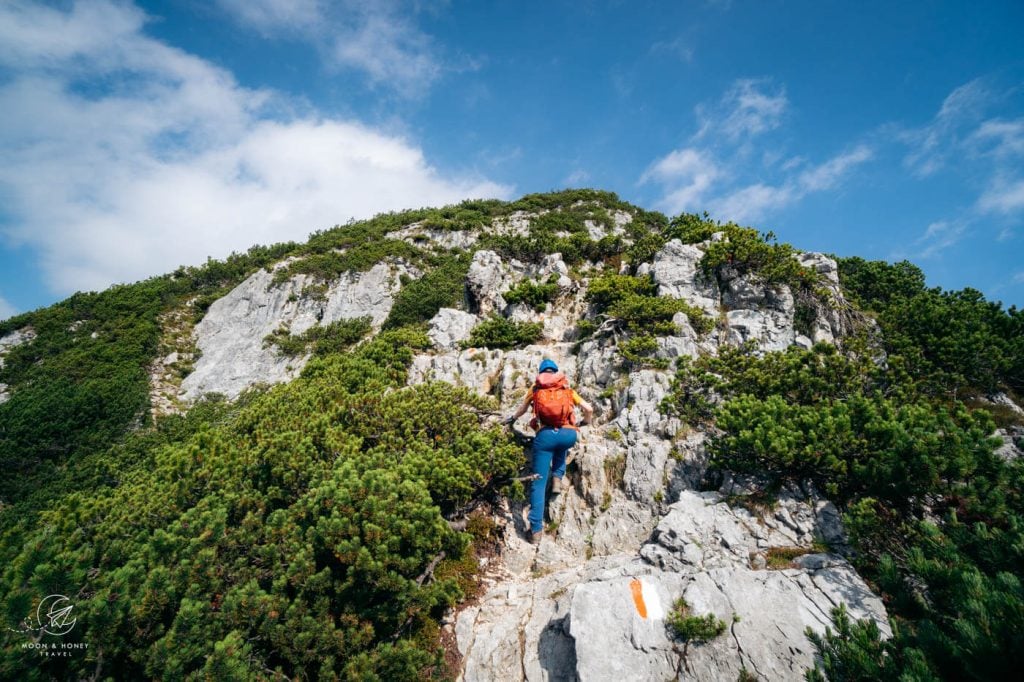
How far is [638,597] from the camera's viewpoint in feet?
18.9

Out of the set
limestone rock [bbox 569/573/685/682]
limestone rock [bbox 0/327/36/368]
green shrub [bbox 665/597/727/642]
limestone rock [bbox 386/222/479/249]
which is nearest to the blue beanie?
limestone rock [bbox 569/573/685/682]

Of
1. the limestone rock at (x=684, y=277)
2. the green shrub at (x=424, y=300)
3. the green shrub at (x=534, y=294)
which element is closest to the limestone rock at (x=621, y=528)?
the limestone rock at (x=684, y=277)

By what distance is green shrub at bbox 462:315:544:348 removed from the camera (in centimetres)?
1395

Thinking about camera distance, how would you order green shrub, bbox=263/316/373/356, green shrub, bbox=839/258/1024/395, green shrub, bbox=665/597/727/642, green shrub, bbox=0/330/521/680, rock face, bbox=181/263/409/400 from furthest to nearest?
rock face, bbox=181/263/409/400, green shrub, bbox=263/316/373/356, green shrub, bbox=839/258/1024/395, green shrub, bbox=665/597/727/642, green shrub, bbox=0/330/521/680

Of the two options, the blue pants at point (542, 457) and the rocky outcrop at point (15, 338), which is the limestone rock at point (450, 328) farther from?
the rocky outcrop at point (15, 338)

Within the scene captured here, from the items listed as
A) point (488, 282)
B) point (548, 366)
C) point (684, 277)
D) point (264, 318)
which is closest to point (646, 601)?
point (548, 366)

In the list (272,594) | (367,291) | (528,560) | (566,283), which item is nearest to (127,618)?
(272,594)

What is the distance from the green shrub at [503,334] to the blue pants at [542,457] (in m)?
6.28

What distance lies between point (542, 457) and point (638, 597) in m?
2.78

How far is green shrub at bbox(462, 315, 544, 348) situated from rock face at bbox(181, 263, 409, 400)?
31.4ft

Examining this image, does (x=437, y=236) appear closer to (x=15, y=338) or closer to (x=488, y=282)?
(x=488, y=282)

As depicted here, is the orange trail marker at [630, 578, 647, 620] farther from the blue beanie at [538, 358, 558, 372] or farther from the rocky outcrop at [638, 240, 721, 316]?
the rocky outcrop at [638, 240, 721, 316]

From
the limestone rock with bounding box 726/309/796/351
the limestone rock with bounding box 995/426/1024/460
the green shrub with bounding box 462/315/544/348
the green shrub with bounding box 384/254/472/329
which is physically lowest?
the limestone rock with bounding box 995/426/1024/460

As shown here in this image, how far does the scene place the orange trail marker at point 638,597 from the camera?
556 centimetres
